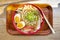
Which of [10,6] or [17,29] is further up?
[10,6]

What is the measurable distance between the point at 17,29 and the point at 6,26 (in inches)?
2.5

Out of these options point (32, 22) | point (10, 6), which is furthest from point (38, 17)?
point (10, 6)

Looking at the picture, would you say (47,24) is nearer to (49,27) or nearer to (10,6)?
(49,27)

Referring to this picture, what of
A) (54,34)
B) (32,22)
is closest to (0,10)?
(32,22)

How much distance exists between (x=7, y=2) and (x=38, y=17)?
19 centimetres

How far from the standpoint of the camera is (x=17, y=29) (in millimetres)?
766

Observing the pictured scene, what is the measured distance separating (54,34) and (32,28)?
12cm

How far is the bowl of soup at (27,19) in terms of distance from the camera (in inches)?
30.2

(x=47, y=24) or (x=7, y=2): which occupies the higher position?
(x=7, y=2)

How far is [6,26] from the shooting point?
0.78 m

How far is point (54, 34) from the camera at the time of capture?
2.50 feet

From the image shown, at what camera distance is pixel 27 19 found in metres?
0.78

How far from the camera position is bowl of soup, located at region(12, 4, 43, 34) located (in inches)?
30.2

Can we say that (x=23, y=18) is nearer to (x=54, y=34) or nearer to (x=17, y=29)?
(x=17, y=29)
